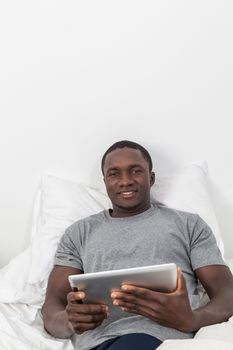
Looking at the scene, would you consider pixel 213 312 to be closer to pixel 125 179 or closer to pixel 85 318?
pixel 85 318

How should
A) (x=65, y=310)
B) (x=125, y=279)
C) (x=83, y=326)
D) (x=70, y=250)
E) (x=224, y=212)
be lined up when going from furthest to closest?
(x=224, y=212)
(x=70, y=250)
(x=65, y=310)
(x=83, y=326)
(x=125, y=279)

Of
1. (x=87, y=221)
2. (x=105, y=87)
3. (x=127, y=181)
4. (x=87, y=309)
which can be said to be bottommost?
(x=87, y=309)

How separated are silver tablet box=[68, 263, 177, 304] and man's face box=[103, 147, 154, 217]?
437mm

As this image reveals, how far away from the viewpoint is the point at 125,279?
3.55 feet

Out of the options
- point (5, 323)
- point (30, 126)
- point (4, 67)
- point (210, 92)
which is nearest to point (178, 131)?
point (210, 92)

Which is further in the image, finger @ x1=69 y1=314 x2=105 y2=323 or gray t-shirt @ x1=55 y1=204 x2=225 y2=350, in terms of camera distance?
gray t-shirt @ x1=55 y1=204 x2=225 y2=350

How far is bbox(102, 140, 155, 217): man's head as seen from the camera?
60.6 inches

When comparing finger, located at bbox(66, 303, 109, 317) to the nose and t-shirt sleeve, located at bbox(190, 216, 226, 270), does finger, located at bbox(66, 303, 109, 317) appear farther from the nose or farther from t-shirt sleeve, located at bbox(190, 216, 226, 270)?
the nose

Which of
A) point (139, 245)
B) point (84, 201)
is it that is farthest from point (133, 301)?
point (84, 201)

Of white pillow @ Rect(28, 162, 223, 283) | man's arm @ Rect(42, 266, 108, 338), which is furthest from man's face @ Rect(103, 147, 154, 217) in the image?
man's arm @ Rect(42, 266, 108, 338)

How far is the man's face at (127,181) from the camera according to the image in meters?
1.54

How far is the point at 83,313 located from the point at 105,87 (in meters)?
0.90

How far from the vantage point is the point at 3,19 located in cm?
172

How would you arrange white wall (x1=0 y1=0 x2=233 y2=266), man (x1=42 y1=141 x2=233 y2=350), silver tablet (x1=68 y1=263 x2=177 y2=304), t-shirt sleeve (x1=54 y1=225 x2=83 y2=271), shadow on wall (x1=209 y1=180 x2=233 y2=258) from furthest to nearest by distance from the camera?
1. shadow on wall (x1=209 y1=180 x2=233 y2=258)
2. white wall (x1=0 y1=0 x2=233 y2=266)
3. t-shirt sleeve (x1=54 y1=225 x2=83 y2=271)
4. man (x1=42 y1=141 x2=233 y2=350)
5. silver tablet (x1=68 y1=263 x2=177 y2=304)
